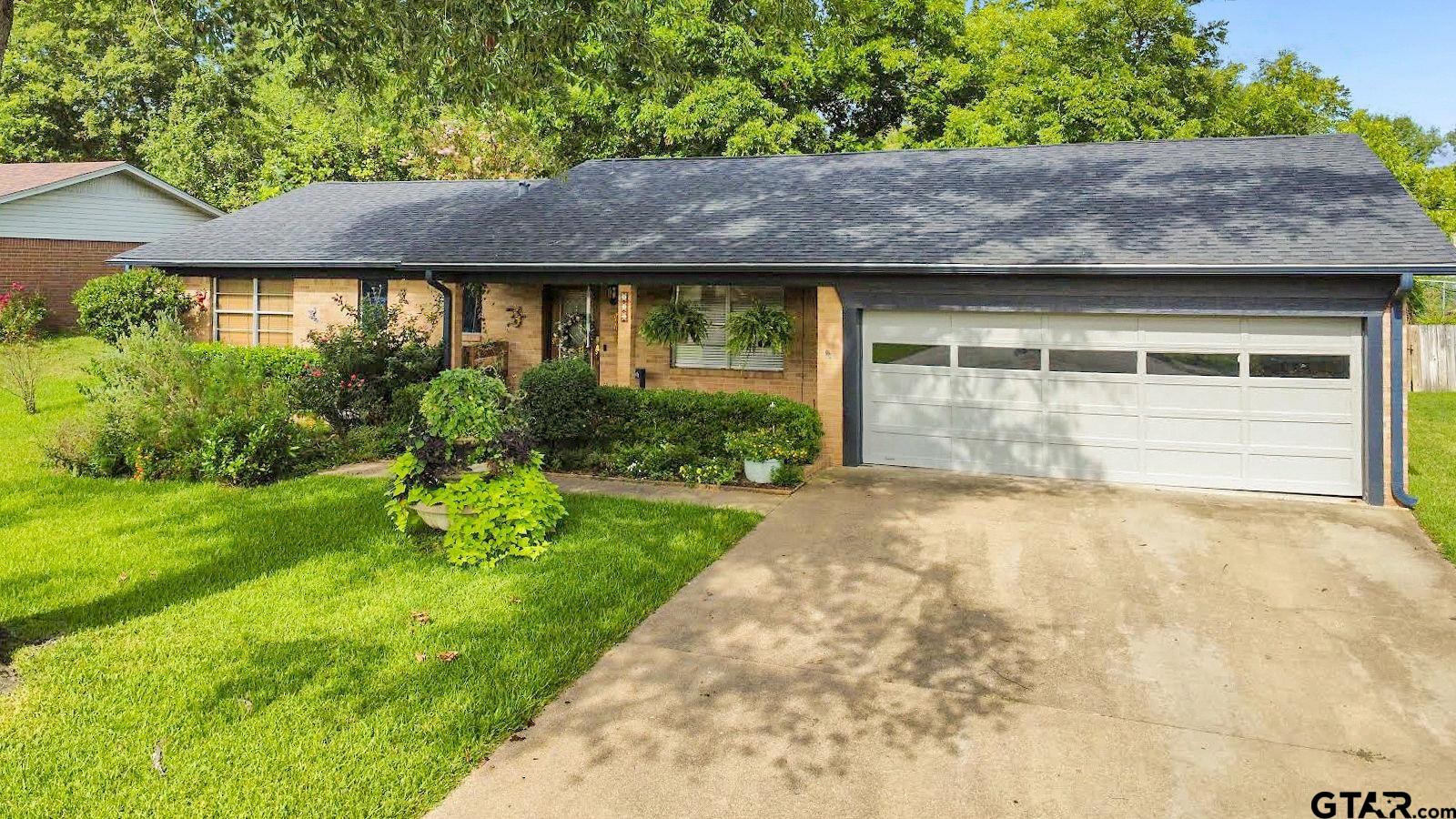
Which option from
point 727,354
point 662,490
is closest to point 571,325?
point 727,354

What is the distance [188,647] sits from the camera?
5.60m

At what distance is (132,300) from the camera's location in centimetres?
1828

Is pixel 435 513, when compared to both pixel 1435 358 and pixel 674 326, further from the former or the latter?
pixel 1435 358

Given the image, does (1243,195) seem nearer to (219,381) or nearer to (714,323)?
(714,323)

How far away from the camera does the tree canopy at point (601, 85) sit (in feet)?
35.0

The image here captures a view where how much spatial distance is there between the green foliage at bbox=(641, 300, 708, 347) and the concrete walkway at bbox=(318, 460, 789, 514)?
10.5 ft

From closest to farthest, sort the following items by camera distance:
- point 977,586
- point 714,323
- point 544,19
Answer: point 977,586 → point 544,19 → point 714,323

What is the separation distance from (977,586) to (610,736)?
3.60m

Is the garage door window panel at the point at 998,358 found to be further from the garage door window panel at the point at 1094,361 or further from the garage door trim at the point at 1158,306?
the garage door trim at the point at 1158,306

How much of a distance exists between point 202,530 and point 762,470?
19.4 ft

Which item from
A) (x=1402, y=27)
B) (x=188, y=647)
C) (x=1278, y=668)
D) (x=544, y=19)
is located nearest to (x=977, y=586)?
(x=1278, y=668)

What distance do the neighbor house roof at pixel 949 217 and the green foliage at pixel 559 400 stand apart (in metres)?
1.74

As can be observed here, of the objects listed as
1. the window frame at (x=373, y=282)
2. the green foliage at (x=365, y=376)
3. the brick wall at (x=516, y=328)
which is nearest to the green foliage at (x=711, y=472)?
the green foliage at (x=365, y=376)

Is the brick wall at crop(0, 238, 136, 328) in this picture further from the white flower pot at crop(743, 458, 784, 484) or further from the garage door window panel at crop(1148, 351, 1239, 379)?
the garage door window panel at crop(1148, 351, 1239, 379)
